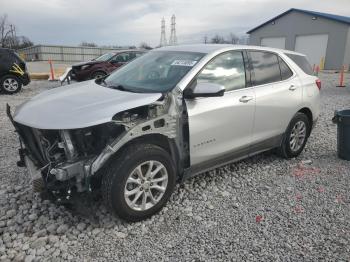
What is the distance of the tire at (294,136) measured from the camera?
471cm

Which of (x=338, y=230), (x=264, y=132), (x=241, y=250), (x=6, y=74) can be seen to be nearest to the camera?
(x=241, y=250)

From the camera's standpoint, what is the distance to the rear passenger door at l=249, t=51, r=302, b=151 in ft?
13.6

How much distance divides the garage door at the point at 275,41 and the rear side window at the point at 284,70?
25881 mm

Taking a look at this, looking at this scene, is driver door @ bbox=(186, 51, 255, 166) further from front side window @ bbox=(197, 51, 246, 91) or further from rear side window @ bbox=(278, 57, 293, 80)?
rear side window @ bbox=(278, 57, 293, 80)

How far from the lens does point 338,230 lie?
3158 millimetres

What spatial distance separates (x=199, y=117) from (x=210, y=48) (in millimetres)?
1018

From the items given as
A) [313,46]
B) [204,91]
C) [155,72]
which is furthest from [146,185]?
[313,46]

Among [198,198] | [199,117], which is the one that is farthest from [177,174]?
[199,117]

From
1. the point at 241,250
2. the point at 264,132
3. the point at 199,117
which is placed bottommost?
the point at 241,250

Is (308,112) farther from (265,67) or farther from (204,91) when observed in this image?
(204,91)

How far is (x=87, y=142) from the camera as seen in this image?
302 cm

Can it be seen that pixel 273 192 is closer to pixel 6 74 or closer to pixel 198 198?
pixel 198 198

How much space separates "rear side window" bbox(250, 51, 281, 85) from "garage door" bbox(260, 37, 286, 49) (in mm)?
26108

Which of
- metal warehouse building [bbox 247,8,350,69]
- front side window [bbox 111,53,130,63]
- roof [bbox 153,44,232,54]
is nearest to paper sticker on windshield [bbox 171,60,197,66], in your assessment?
roof [bbox 153,44,232,54]
